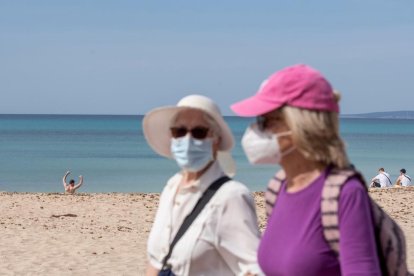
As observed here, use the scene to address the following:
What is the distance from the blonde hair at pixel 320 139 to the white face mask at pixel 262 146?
0.20 feet

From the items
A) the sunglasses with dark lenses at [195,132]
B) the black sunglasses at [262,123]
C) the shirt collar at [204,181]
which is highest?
the sunglasses with dark lenses at [195,132]

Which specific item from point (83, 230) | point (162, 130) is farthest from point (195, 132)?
point (83, 230)

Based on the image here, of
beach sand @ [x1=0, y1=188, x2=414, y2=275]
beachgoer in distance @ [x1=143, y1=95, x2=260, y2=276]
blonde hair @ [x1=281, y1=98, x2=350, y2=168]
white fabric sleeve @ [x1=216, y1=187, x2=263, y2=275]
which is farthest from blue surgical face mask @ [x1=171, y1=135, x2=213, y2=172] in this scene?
beach sand @ [x1=0, y1=188, x2=414, y2=275]

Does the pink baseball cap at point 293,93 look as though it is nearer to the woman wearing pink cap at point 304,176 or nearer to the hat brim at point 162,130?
the woman wearing pink cap at point 304,176

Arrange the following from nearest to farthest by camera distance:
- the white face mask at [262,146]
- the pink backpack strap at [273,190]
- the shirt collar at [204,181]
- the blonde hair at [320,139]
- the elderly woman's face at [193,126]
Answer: the blonde hair at [320,139]
the white face mask at [262,146]
the pink backpack strap at [273,190]
the shirt collar at [204,181]
the elderly woman's face at [193,126]

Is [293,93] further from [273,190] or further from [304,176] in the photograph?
[273,190]

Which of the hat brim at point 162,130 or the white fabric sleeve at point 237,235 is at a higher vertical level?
the hat brim at point 162,130

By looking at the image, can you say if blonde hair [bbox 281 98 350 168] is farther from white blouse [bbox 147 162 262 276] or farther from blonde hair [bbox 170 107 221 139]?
blonde hair [bbox 170 107 221 139]

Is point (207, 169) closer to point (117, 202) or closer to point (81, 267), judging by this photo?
point (81, 267)

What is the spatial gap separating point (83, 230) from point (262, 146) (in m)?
13.3

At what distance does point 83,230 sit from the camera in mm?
15938

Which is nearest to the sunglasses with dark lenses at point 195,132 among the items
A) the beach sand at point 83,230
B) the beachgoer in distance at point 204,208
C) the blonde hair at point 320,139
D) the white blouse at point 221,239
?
the beachgoer in distance at point 204,208

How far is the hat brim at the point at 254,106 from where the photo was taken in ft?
9.57

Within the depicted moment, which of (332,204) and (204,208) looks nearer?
(332,204)
